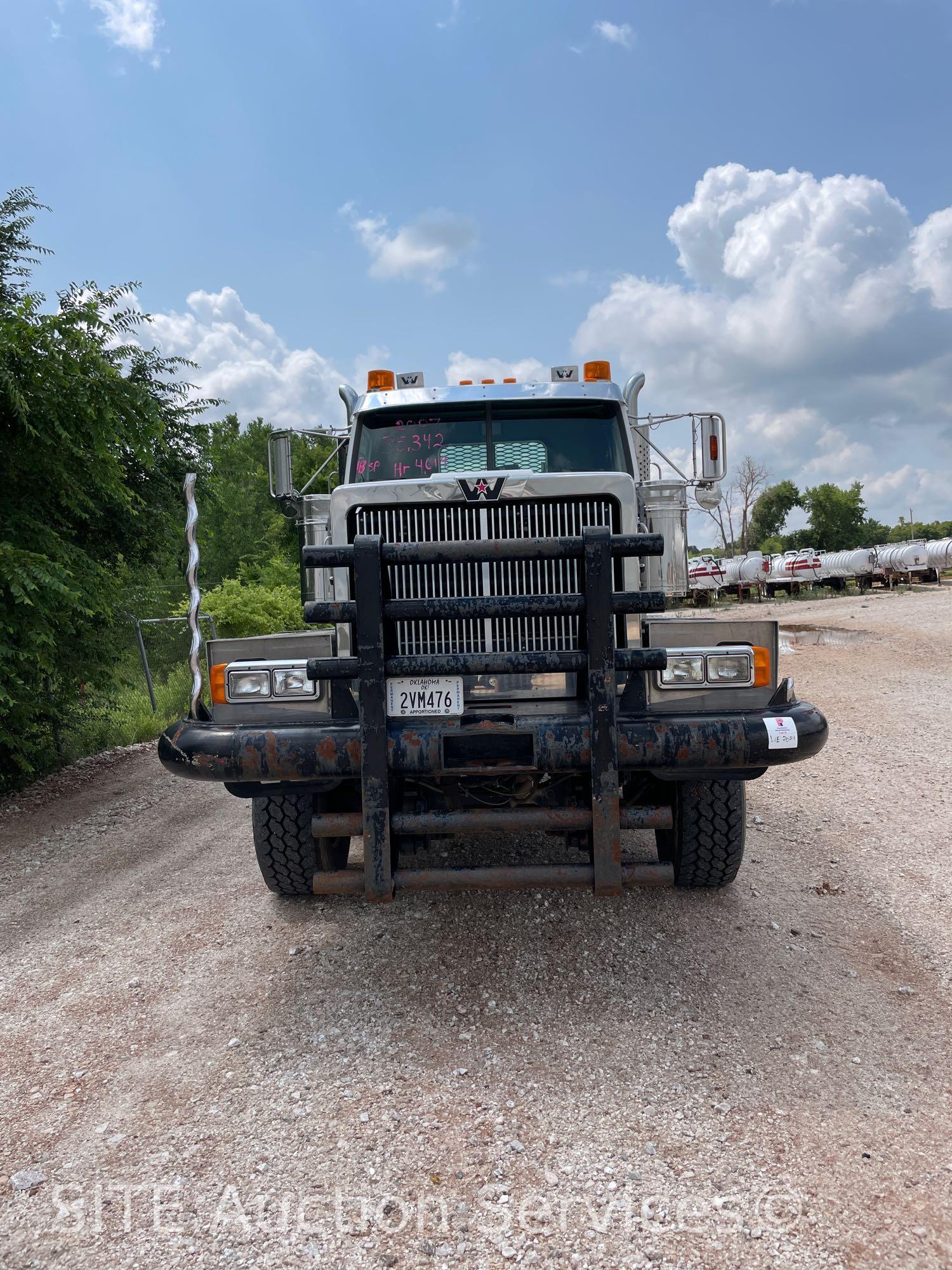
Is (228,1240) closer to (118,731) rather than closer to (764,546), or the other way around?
(118,731)

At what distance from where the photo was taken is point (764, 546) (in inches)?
2650

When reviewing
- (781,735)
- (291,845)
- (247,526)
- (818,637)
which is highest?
(247,526)

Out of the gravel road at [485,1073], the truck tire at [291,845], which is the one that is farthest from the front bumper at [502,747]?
the gravel road at [485,1073]

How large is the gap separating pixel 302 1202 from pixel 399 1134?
355 millimetres

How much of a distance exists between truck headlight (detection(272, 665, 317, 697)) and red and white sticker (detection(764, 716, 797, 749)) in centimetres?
180

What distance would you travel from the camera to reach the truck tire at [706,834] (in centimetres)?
374

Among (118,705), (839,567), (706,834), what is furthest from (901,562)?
(706,834)

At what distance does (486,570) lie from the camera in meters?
3.50

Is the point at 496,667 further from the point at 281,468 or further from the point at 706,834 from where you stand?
the point at 281,468

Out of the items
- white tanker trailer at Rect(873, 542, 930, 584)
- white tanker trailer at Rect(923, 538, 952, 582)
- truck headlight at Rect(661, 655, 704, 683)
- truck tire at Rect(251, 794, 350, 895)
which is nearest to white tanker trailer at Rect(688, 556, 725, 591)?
white tanker trailer at Rect(873, 542, 930, 584)

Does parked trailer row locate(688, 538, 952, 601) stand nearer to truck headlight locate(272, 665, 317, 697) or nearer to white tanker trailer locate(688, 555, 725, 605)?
white tanker trailer locate(688, 555, 725, 605)

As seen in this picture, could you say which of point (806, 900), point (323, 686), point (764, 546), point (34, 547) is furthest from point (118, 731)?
point (764, 546)

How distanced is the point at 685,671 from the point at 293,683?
162 cm

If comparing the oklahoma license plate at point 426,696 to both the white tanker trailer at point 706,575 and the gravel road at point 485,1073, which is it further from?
the white tanker trailer at point 706,575
